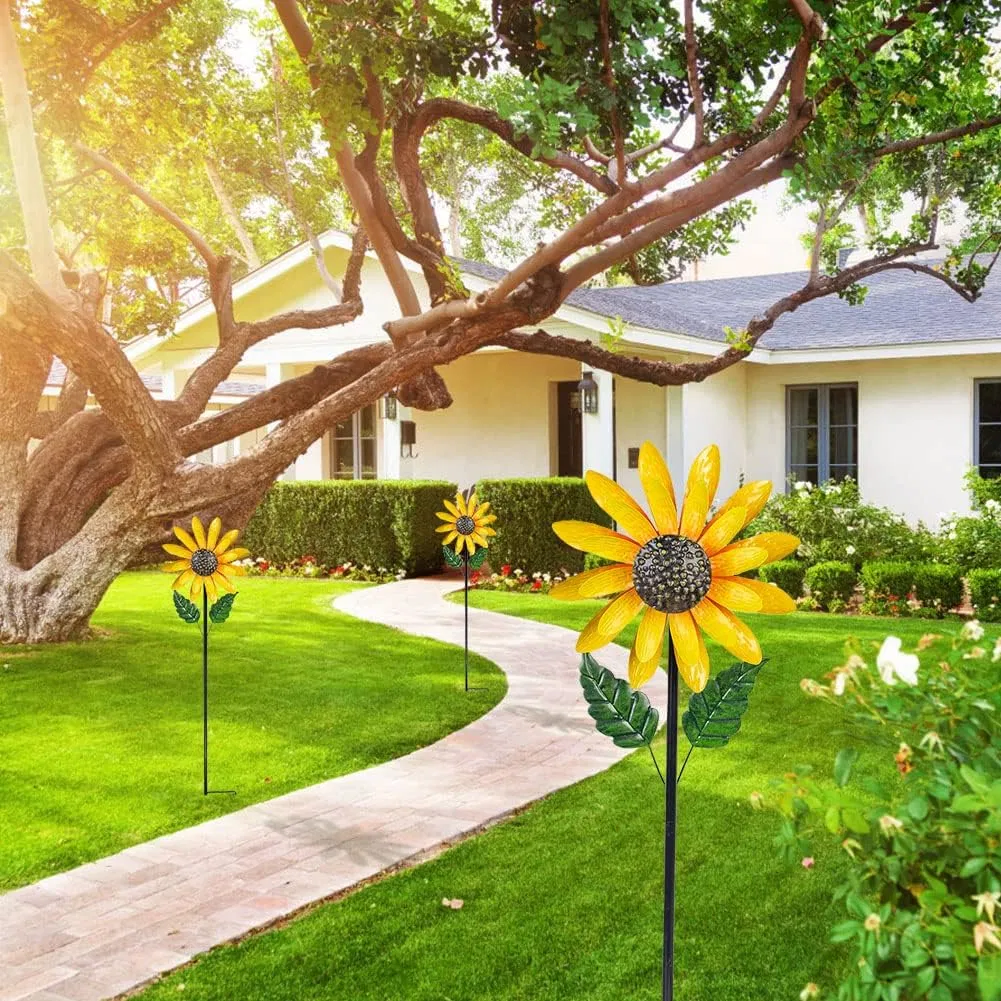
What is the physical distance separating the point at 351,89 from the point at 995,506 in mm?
8182

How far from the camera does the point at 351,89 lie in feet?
23.6

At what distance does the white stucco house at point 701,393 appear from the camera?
595 inches

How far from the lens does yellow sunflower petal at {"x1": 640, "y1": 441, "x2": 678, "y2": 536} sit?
2.63 metres

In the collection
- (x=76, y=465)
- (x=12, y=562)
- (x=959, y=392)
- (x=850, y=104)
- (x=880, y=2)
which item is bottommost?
(x=12, y=562)

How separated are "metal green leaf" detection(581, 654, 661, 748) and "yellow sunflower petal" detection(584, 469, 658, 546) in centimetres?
37

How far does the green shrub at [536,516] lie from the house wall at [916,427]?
3548 millimetres

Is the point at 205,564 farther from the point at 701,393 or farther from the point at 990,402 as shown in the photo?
the point at 990,402

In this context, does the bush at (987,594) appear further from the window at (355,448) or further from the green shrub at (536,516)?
the window at (355,448)

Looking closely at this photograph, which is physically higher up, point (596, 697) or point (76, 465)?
point (76, 465)

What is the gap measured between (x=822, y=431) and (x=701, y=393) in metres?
2.12

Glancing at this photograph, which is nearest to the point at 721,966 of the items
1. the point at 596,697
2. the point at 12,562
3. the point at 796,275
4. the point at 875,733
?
the point at 596,697

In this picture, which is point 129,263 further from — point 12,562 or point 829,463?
point 829,463

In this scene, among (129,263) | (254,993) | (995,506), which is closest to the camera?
(254,993)

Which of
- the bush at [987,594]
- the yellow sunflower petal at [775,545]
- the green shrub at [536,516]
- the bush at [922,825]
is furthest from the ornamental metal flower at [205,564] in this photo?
the green shrub at [536,516]
